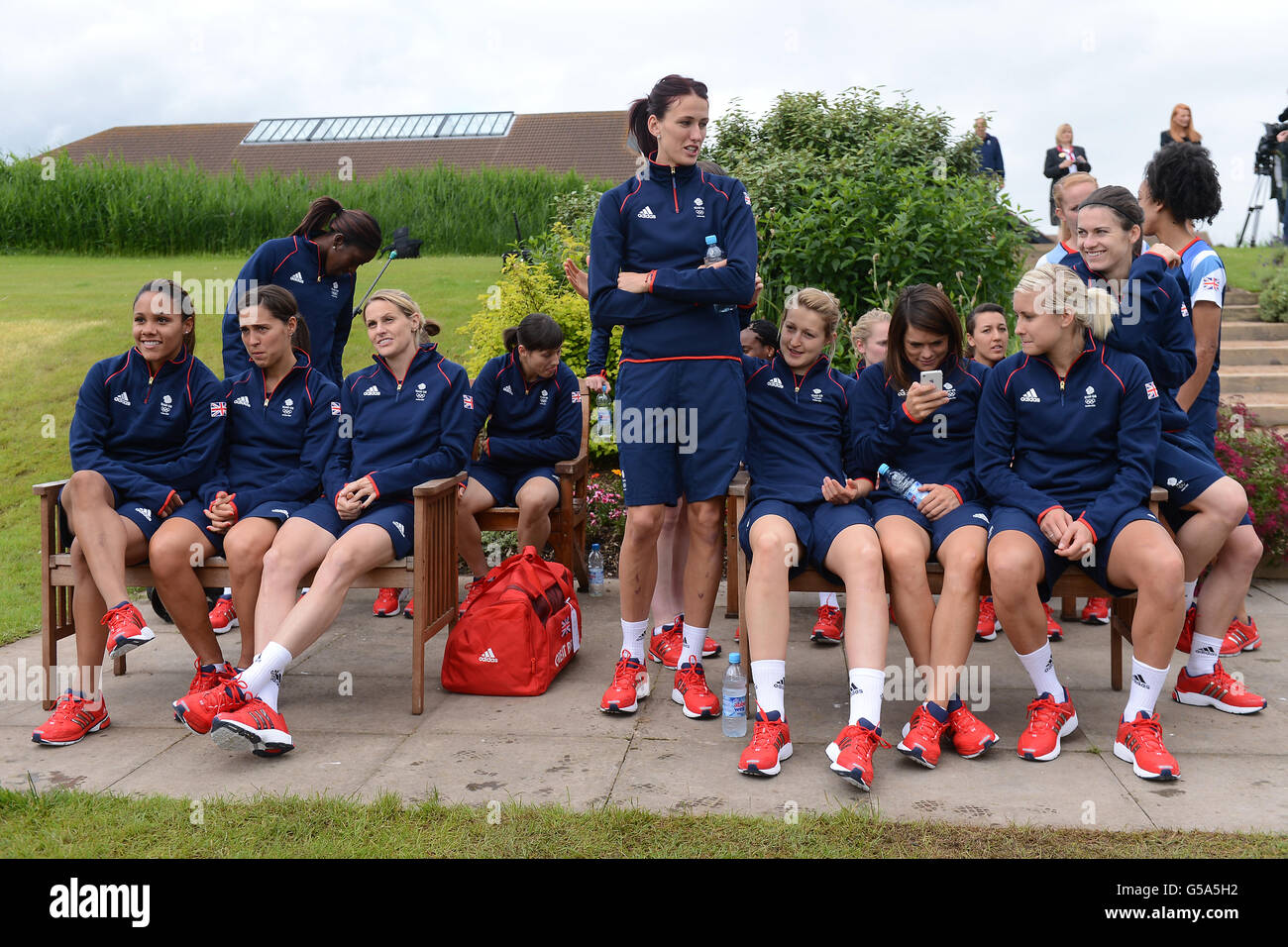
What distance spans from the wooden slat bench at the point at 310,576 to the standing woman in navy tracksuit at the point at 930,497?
172cm

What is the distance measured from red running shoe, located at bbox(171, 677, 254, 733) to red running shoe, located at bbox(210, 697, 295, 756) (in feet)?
0.14

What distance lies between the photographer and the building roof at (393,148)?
38094mm

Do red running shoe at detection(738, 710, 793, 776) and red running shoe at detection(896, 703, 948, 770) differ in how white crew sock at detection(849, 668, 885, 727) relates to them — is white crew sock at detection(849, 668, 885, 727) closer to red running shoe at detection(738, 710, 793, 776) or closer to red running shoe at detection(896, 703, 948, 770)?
red running shoe at detection(896, 703, 948, 770)

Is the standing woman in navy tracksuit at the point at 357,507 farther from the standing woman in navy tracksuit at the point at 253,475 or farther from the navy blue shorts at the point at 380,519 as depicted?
the standing woman in navy tracksuit at the point at 253,475

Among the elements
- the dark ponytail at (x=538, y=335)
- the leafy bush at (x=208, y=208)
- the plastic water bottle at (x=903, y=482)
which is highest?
the leafy bush at (x=208, y=208)

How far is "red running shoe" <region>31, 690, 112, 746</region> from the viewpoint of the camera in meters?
3.84

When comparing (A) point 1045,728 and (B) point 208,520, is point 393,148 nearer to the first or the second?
(B) point 208,520

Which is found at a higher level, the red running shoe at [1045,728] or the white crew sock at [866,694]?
the white crew sock at [866,694]

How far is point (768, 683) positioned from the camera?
3.64 m

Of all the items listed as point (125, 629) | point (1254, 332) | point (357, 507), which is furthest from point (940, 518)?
point (1254, 332)

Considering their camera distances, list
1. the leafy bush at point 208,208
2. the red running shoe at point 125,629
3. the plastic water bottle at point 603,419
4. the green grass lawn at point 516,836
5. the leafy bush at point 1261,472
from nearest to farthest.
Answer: the green grass lawn at point 516,836 < the red running shoe at point 125,629 < the leafy bush at point 1261,472 < the plastic water bottle at point 603,419 < the leafy bush at point 208,208

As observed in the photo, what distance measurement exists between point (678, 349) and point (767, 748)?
1.52 metres

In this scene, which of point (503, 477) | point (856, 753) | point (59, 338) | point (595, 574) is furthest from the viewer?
point (59, 338)

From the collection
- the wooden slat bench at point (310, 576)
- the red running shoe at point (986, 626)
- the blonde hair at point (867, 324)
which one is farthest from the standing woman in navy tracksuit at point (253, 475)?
the red running shoe at point (986, 626)
